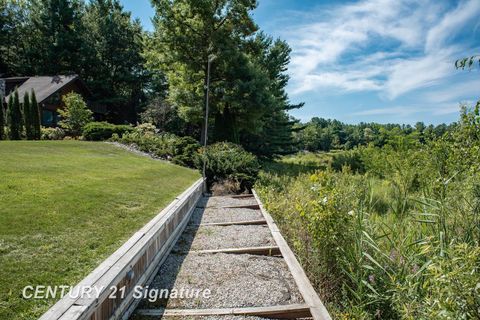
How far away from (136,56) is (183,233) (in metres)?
32.9

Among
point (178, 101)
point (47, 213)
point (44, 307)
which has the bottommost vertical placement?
point (44, 307)

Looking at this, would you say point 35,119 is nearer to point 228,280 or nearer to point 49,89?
point 49,89

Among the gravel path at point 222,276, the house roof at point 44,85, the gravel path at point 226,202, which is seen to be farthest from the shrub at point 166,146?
the house roof at point 44,85

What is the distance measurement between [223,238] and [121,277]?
2.38 m

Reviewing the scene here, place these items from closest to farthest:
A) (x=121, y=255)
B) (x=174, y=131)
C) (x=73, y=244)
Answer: (x=121, y=255), (x=73, y=244), (x=174, y=131)

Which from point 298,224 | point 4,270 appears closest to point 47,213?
point 4,270

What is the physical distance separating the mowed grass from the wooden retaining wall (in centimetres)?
32

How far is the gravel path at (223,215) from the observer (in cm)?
606

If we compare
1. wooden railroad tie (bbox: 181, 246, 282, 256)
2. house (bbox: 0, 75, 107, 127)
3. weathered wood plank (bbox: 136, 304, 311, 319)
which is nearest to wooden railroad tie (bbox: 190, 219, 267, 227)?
wooden railroad tie (bbox: 181, 246, 282, 256)

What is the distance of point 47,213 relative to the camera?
3.98 meters

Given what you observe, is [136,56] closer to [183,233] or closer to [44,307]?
[183,233]

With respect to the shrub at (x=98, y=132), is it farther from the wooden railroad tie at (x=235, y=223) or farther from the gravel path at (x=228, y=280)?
the gravel path at (x=228, y=280)

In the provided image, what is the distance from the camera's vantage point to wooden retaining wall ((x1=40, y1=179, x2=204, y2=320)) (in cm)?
199

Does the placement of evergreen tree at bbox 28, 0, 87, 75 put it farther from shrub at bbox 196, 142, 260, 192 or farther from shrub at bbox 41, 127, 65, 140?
shrub at bbox 196, 142, 260, 192
